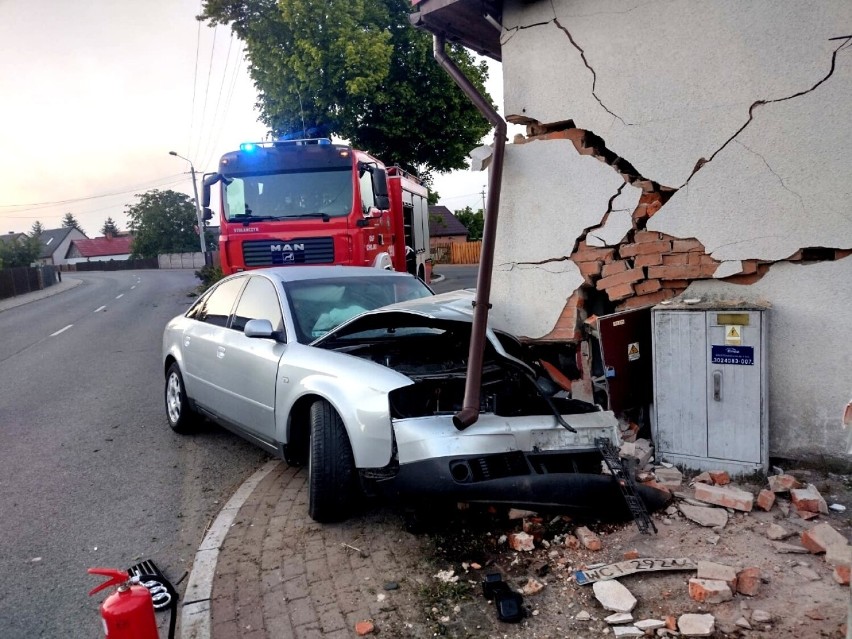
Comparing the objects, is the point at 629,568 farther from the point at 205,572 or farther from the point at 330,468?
the point at 205,572

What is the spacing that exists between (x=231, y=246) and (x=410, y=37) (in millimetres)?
12787

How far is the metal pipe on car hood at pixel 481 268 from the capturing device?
11.7 ft

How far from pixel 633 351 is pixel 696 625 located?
252 centimetres

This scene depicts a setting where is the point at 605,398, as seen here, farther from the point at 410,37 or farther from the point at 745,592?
the point at 410,37

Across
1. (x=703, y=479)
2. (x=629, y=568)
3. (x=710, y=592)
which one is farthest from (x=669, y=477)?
(x=710, y=592)

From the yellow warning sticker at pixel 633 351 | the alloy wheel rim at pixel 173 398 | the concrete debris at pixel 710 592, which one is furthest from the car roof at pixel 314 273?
the concrete debris at pixel 710 592

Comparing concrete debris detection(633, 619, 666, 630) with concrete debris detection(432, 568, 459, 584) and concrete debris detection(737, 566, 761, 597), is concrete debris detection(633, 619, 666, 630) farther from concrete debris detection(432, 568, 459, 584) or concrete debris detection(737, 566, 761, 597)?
concrete debris detection(432, 568, 459, 584)

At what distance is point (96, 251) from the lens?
96312 millimetres

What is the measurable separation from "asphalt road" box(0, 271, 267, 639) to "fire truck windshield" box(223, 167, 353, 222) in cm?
292

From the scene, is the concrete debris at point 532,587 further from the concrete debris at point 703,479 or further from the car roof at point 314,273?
the car roof at point 314,273

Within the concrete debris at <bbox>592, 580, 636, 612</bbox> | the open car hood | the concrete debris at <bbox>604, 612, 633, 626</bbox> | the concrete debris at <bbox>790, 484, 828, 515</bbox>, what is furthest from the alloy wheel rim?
the concrete debris at <bbox>790, 484, 828, 515</bbox>

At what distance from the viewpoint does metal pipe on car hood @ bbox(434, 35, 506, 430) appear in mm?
3555

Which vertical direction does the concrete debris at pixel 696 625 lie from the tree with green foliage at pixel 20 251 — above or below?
below

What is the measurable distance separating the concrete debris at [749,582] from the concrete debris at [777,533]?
58cm
